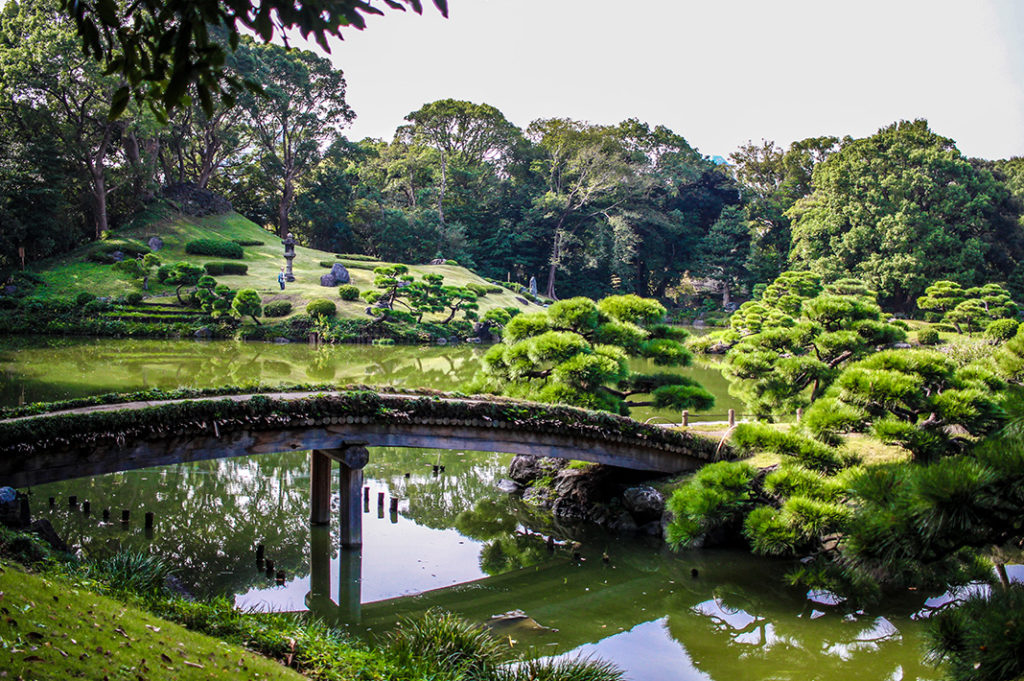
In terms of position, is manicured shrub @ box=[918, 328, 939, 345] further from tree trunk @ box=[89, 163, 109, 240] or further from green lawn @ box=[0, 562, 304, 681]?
tree trunk @ box=[89, 163, 109, 240]

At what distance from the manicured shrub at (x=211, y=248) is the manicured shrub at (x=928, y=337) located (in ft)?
94.6

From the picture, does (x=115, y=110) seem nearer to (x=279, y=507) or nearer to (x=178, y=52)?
(x=178, y=52)

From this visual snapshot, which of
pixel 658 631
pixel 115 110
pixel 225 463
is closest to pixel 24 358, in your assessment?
pixel 225 463

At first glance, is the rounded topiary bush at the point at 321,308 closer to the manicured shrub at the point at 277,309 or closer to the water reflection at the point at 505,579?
the manicured shrub at the point at 277,309

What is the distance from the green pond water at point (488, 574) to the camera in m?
6.71

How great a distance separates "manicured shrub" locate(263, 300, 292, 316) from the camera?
94.5 ft

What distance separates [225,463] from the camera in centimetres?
1238

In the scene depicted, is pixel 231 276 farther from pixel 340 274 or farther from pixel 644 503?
pixel 644 503

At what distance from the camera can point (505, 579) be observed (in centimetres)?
834

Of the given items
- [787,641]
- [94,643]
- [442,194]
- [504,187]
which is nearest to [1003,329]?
[787,641]

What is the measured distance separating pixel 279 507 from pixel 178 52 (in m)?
8.58

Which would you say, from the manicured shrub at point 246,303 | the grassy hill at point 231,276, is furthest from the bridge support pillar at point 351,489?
the grassy hill at point 231,276

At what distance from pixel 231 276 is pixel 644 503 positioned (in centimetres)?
2672

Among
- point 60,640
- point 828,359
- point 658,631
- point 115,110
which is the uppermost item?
point 115,110
